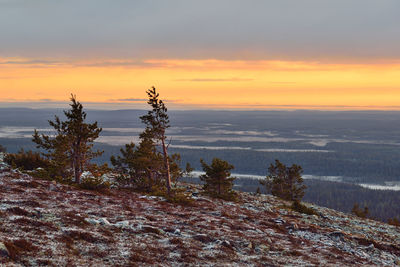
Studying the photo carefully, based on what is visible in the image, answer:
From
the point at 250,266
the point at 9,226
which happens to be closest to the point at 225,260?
the point at 250,266

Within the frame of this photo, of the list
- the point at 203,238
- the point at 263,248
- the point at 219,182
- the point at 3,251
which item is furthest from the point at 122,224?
the point at 219,182

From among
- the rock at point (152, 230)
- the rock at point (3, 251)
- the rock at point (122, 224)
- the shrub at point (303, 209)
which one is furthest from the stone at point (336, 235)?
the rock at point (3, 251)

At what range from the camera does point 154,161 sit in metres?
36.0

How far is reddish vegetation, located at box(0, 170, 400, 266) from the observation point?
13.1m

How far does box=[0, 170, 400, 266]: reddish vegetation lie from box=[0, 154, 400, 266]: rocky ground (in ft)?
0.11

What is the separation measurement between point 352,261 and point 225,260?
8496 millimetres

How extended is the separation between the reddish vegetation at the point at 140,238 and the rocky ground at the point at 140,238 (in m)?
0.03

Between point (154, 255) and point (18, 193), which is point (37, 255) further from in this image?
point (18, 193)

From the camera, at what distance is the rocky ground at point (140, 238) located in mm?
13000

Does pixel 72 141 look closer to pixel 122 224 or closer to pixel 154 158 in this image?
pixel 154 158

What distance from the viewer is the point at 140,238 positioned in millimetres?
16656

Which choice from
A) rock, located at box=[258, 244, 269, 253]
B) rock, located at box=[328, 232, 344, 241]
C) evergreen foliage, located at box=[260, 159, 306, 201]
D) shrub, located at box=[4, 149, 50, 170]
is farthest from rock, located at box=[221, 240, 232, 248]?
evergreen foliage, located at box=[260, 159, 306, 201]

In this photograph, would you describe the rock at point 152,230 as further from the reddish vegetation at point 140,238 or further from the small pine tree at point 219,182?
the small pine tree at point 219,182

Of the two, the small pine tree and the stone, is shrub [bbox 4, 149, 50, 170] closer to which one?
the small pine tree
